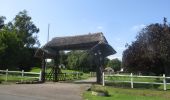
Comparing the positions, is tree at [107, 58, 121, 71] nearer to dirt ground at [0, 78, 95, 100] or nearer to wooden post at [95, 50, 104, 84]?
wooden post at [95, 50, 104, 84]

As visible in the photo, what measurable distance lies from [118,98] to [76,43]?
12.1m

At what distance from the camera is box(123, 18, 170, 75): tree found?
3359 centimetres

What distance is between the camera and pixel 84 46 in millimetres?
29984

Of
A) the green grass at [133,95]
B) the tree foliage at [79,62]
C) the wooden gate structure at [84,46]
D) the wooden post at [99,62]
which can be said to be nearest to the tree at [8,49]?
the wooden gate structure at [84,46]

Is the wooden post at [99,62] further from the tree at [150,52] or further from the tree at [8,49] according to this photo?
the tree at [8,49]

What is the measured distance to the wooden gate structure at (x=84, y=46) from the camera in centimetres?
2877

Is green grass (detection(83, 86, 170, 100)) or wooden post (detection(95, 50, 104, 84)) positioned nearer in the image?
green grass (detection(83, 86, 170, 100))

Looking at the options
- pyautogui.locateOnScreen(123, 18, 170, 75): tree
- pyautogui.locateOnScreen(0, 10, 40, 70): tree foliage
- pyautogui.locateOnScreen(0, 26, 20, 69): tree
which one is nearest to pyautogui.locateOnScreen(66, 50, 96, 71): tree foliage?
pyautogui.locateOnScreen(0, 10, 40, 70): tree foliage

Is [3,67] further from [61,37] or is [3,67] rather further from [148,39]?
[148,39]

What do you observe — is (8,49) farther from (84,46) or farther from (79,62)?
(79,62)

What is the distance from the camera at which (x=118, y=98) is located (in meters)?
18.7

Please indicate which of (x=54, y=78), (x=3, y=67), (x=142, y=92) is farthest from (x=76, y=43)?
(x=3, y=67)

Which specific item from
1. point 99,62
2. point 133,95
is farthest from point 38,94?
point 99,62

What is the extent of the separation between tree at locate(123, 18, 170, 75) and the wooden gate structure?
6.73 meters
